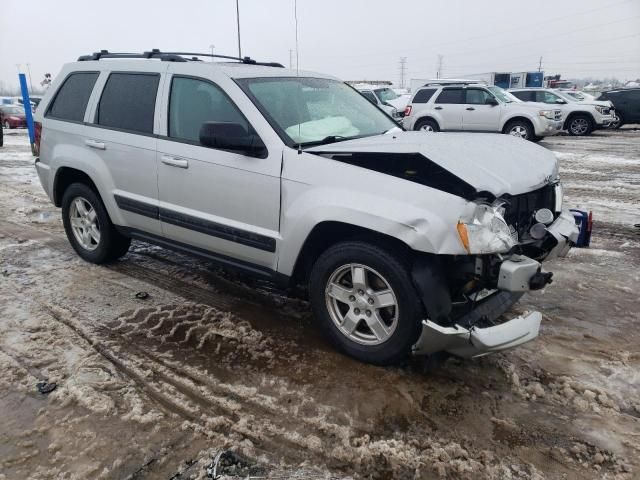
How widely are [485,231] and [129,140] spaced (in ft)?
9.91

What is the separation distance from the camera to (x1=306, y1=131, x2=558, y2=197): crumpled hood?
297 centimetres

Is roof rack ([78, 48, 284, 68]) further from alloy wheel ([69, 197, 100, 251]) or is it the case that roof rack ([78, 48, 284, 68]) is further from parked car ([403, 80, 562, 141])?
parked car ([403, 80, 562, 141])

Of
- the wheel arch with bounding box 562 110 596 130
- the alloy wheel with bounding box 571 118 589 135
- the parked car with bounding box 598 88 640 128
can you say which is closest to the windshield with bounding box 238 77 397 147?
the wheel arch with bounding box 562 110 596 130

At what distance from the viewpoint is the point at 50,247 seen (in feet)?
18.5

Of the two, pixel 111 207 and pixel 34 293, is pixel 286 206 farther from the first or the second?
pixel 34 293

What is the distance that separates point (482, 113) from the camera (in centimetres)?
1484

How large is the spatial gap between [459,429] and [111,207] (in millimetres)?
3471

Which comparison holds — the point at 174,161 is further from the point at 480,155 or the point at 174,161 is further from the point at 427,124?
the point at 427,124

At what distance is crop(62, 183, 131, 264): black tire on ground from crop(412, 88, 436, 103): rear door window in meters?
12.5

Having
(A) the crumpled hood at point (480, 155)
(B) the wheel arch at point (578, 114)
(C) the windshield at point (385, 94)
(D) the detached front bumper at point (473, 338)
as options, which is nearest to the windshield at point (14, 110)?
(C) the windshield at point (385, 94)

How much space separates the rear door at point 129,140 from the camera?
420cm

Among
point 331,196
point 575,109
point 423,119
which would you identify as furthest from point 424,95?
point 331,196

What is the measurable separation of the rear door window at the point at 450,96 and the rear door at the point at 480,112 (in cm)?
18

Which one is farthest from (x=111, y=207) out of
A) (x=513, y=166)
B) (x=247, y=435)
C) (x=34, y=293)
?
(x=513, y=166)
